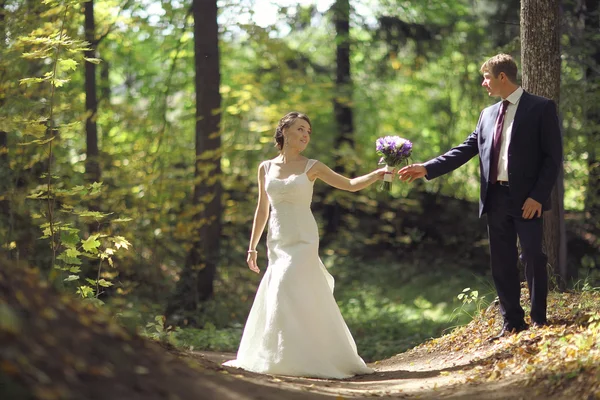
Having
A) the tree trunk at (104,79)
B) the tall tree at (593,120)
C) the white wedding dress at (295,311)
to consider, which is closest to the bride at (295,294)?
the white wedding dress at (295,311)

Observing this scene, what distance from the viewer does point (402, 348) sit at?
35.5 feet

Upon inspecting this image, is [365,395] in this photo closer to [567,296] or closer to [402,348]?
[567,296]

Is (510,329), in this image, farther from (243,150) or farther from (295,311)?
(243,150)

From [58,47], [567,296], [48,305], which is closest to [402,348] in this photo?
[567,296]

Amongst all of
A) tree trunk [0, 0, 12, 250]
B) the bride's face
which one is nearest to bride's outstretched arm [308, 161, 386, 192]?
the bride's face

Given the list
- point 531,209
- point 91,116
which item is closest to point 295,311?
point 531,209

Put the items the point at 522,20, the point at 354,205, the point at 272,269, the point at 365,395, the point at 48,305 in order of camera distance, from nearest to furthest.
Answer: the point at 48,305, the point at 365,395, the point at 272,269, the point at 522,20, the point at 354,205

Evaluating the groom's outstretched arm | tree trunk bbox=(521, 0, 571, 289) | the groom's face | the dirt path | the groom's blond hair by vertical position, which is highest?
tree trunk bbox=(521, 0, 571, 289)

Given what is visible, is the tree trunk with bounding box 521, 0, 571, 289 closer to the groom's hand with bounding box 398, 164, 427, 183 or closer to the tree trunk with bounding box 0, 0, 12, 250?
the groom's hand with bounding box 398, 164, 427, 183

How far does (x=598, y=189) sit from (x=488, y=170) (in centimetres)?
838

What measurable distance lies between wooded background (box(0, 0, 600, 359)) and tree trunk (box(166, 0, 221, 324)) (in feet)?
0.08

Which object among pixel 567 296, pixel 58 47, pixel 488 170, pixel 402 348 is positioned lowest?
pixel 402 348

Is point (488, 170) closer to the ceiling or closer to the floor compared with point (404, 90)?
closer to the floor

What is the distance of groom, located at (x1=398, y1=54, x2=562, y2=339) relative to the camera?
637 centimetres
